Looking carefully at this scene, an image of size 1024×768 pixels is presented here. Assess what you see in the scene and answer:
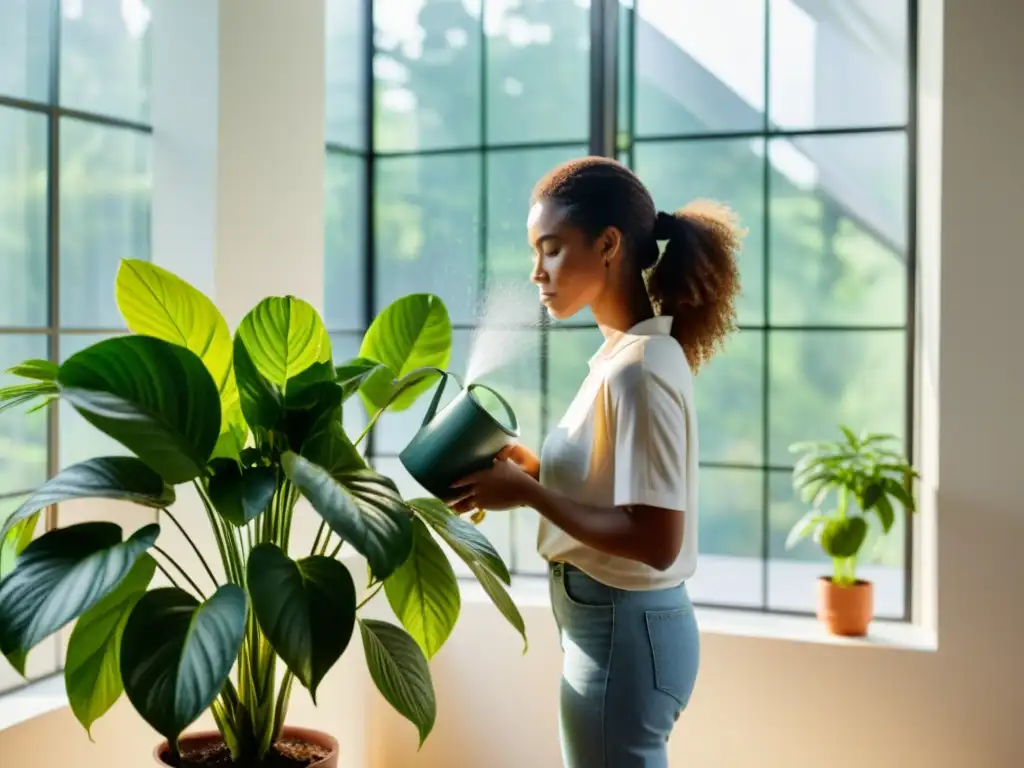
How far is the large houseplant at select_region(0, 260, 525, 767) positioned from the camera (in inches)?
56.4

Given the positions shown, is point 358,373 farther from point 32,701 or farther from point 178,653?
point 32,701

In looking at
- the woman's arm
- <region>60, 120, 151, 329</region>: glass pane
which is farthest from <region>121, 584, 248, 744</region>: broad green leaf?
<region>60, 120, 151, 329</region>: glass pane

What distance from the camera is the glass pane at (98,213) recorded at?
101 inches

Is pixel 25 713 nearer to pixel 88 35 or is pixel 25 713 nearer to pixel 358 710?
pixel 358 710

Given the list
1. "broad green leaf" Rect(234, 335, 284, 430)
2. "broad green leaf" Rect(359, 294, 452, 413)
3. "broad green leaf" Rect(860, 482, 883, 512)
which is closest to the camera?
"broad green leaf" Rect(234, 335, 284, 430)

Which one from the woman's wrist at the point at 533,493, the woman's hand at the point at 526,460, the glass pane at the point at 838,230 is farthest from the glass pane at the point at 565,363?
the woman's wrist at the point at 533,493

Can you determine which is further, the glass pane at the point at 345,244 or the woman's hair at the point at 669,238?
the glass pane at the point at 345,244

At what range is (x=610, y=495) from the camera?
1.78 meters

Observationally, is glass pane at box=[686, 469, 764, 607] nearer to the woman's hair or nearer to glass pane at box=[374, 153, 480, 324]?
glass pane at box=[374, 153, 480, 324]

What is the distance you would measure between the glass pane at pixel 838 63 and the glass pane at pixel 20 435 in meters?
2.04

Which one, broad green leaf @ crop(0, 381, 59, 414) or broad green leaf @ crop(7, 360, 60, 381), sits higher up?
broad green leaf @ crop(7, 360, 60, 381)

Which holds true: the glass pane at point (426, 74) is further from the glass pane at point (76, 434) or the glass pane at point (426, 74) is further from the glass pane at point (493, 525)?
the glass pane at point (76, 434)

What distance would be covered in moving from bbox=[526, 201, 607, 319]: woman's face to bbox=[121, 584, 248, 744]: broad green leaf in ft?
2.18

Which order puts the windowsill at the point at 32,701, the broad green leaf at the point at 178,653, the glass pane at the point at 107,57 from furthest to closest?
1. the glass pane at the point at 107,57
2. the windowsill at the point at 32,701
3. the broad green leaf at the point at 178,653
